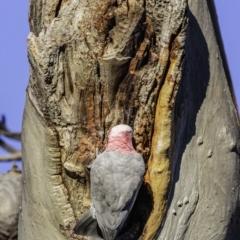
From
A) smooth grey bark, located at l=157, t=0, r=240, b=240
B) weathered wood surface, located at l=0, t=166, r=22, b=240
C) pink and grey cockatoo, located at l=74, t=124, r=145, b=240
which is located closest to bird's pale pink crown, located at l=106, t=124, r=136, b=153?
pink and grey cockatoo, located at l=74, t=124, r=145, b=240

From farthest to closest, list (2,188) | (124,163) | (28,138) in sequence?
(2,188)
(28,138)
(124,163)

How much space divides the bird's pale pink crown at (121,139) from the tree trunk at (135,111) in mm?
56

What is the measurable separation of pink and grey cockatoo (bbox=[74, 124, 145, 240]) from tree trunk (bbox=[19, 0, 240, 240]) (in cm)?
8

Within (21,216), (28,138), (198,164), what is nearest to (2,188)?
(21,216)

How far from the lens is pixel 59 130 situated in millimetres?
2199

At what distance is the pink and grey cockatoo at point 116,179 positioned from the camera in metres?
2.11

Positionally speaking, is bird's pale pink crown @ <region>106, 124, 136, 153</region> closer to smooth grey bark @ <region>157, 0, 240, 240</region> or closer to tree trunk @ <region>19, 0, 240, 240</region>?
tree trunk @ <region>19, 0, 240, 240</region>

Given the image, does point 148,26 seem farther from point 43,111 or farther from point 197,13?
point 43,111

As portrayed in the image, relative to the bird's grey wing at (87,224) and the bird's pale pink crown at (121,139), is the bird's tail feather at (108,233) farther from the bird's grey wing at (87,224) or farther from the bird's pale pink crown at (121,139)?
the bird's pale pink crown at (121,139)

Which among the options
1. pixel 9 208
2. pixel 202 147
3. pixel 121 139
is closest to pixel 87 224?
pixel 121 139

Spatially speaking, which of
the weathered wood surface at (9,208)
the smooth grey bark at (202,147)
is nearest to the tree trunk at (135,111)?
the smooth grey bark at (202,147)

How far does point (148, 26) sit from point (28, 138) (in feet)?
1.51

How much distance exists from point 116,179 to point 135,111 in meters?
0.20

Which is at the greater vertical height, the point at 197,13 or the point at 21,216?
the point at 197,13
